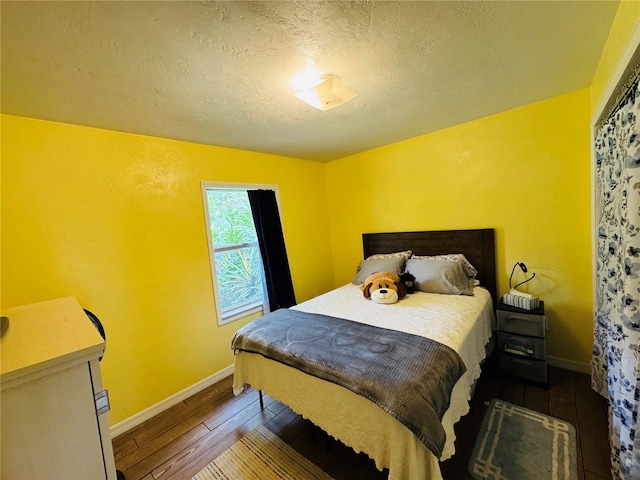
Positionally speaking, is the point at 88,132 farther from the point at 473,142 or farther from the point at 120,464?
the point at 473,142

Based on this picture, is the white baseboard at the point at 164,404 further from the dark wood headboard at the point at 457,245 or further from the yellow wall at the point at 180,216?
the dark wood headboard at the point at 457,245

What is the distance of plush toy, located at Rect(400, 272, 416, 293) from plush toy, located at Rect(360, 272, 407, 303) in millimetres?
66

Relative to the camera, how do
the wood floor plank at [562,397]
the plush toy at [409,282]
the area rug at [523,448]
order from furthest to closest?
1. the plush toy at [409,282]
2. the wood floor plank at [562,397]
3. the area rug at [523,448]

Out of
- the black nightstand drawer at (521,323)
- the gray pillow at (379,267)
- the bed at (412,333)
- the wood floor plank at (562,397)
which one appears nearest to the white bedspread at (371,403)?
the bed at (412,333)

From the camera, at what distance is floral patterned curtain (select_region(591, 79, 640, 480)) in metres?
0.99

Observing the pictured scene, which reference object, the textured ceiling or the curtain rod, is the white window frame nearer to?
the textured ceiling

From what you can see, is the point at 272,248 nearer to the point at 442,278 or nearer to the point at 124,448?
the point at 442,278

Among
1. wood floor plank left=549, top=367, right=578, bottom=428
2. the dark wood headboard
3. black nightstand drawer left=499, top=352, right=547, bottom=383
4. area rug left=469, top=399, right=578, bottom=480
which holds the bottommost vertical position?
area rug left=469, top=399, right=578, bottom=480

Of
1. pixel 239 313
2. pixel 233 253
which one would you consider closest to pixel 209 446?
pixel 239 313

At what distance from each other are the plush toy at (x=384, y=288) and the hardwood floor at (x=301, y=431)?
95cm

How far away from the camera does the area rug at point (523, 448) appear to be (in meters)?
1.40

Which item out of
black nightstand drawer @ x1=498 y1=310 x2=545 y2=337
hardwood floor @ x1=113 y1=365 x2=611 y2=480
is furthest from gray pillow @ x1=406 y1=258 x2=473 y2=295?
hardwood floor @ x1=113 y1=365 x2=611 y2=480

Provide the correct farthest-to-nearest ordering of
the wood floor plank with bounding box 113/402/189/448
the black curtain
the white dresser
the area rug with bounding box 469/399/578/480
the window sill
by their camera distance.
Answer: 1. the black curtain
2. the window sill
3. the wood floor plank with bounding box 113/402/189/448
4. the area rug with bounding box 469/399/578/480
5. the white dresser

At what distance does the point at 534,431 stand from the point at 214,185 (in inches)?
123
